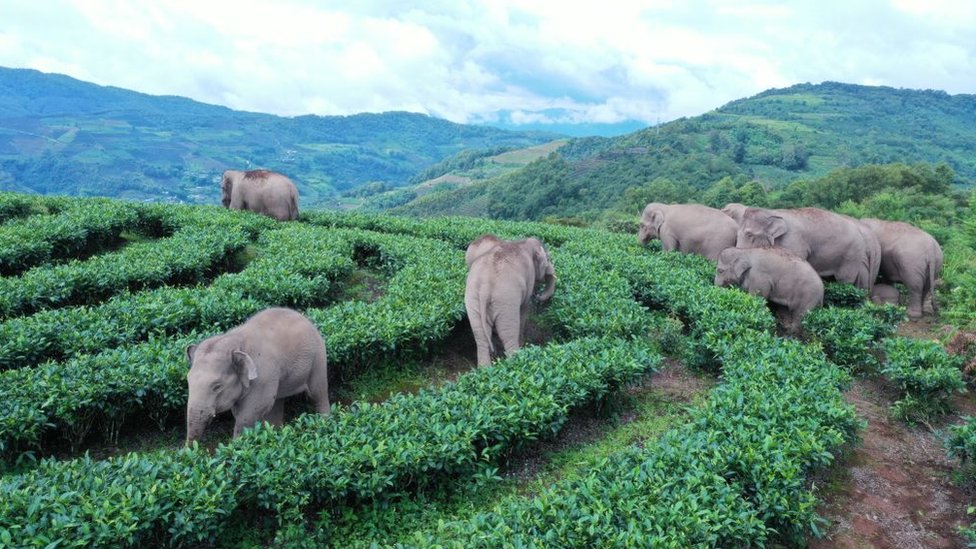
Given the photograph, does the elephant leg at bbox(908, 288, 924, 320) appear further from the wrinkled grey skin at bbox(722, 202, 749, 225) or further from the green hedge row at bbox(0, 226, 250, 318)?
the green hedge row at bbox(0, 226, 250, 318)

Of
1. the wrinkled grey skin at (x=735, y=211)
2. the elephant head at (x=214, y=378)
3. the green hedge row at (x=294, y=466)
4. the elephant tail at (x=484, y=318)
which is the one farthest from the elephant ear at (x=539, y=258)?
the wrinkled grey skin at (x=735, y=211)

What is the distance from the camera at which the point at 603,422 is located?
7.77 meters

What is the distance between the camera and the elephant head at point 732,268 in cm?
1118

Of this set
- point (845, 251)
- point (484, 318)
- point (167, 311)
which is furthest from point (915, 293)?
point (167, 311)

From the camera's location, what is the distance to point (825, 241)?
491 inches

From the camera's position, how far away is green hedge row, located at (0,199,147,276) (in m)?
12.1

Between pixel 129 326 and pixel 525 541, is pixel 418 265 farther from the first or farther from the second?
pixel 525 541

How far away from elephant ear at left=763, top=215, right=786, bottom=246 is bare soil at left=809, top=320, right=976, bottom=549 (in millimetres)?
4871

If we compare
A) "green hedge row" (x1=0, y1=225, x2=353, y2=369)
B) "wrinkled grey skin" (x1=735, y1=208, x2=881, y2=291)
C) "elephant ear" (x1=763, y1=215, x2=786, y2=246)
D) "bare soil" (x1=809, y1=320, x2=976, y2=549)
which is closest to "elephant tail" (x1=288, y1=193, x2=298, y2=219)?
"green hedge row" (x1=0, y1=225, x2=353, y2=369)

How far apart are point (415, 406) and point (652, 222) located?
1076 cm

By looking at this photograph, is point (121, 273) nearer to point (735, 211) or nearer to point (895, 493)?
point (895, 493)

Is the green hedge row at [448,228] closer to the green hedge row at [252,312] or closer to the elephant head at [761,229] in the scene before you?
the green hedge row at [252,312]

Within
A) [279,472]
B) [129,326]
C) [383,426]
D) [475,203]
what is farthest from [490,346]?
[475,203]

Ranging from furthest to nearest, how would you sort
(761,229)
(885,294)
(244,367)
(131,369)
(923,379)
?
(885,294) < (761,229) < (923,379) < (131,369) < (244,367)
